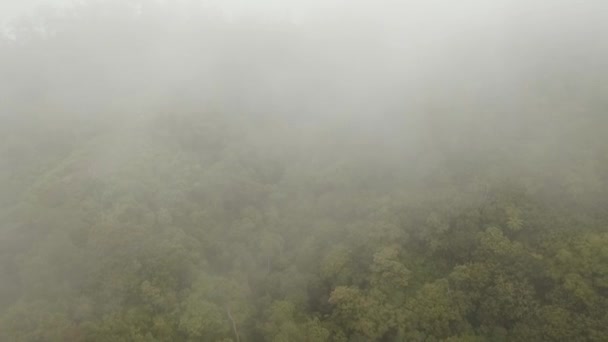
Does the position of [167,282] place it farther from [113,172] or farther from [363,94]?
[363,94]

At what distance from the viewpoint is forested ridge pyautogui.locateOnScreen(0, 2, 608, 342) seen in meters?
22.7

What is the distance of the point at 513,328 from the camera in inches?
856

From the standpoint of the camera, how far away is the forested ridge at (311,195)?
22.7 meters

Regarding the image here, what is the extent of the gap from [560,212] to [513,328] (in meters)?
7.92

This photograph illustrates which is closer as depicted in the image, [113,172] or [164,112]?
[113,172]

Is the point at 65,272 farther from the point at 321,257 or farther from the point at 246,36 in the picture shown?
the point at 246,36

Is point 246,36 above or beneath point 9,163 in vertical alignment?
above

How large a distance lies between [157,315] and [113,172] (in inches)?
479

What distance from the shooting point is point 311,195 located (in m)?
32.0

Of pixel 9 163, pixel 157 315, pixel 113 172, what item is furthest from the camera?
pixel 9 163

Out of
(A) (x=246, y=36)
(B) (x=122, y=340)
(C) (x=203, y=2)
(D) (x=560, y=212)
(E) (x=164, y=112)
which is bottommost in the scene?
(B) (x=122, y=340)

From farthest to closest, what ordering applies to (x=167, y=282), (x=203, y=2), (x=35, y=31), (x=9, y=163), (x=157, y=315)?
1. (x=203, y=2)
2. (x=35, y=31)
3. (x=9, y=163)
4. (x=167, y=282)
5. (x=157, y=315)

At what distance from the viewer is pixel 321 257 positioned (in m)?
27.2

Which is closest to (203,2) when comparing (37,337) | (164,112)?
(164,112)
